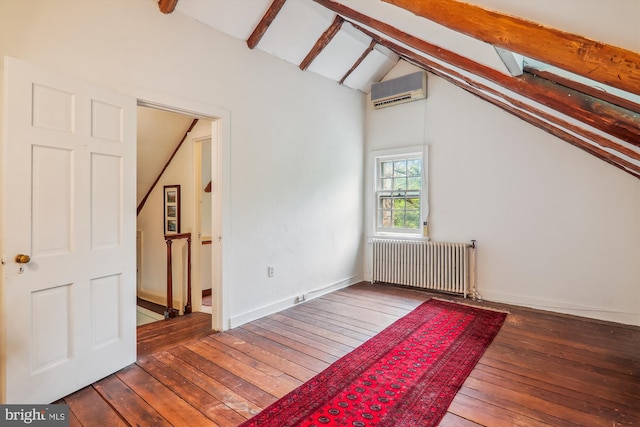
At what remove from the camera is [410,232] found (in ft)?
15.7

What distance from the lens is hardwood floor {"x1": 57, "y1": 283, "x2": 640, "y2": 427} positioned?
1859 mm

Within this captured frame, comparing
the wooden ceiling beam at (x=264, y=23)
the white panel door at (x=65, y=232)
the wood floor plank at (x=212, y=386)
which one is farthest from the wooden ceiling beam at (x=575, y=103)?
the white panel door at (x=65, y=232)

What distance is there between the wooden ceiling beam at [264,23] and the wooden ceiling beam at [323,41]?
75cm

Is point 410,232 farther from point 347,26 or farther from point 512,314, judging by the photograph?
point 347,26

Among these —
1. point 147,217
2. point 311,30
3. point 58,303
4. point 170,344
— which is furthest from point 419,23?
point 147,217

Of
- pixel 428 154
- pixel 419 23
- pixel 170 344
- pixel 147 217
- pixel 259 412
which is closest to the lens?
pixel 419 23

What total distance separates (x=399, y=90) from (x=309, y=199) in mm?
2174

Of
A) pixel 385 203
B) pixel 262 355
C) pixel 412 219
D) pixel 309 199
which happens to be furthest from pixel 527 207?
pixel 262 355

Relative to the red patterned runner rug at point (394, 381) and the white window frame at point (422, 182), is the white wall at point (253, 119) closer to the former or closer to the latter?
the white window frame at point (422, 182)

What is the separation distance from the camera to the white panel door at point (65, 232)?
1812 mm

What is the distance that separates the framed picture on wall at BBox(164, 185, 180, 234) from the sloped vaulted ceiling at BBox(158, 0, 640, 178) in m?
2.29

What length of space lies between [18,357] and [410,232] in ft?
14.4

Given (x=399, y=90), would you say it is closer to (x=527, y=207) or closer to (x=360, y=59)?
(x=360, y=59)

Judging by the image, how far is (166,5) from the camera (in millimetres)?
2592
